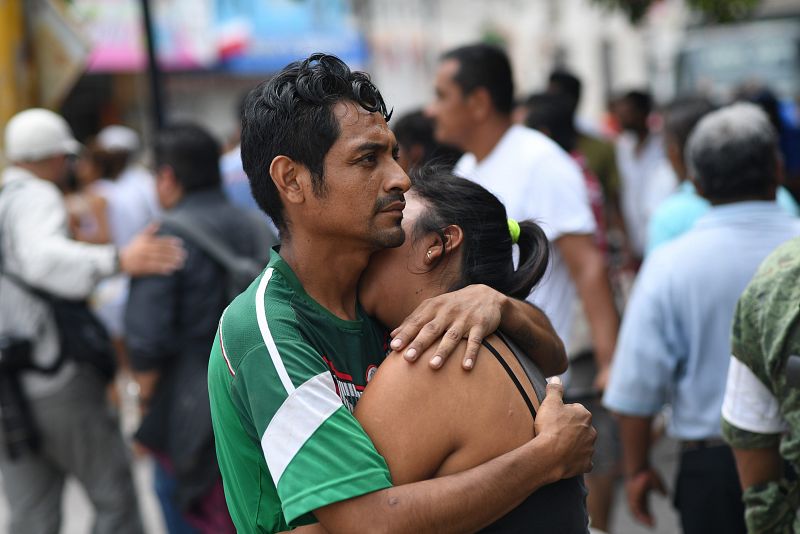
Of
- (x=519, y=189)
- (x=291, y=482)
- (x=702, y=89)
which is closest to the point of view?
(x=291, y=482)

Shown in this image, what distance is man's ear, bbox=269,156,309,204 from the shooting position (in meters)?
2.09

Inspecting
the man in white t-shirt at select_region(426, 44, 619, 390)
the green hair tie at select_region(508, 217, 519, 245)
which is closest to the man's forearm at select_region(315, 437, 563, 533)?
the green hair tie at select_region(508, 217, 519, 245)

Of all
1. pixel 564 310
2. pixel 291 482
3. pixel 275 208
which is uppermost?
pixel 275 208

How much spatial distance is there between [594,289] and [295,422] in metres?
2.68

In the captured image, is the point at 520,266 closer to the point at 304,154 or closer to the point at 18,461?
the point at 304,154

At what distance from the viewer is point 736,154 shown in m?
3.56

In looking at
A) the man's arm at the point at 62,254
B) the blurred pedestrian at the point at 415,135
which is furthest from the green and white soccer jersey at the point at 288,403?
the blurred pedestrian at the point at 415,135

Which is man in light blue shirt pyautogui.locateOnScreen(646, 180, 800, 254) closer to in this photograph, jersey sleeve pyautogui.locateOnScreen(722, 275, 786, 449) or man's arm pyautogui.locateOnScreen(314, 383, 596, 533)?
jersey sleeve pyautogui.locateOnScreen(722, 275, 786, 449)

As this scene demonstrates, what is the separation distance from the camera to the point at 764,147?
3.55m

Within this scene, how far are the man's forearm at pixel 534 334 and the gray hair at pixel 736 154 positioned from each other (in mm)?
1343

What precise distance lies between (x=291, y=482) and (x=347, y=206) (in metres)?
0.53

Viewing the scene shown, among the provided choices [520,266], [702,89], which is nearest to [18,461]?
[520,266]

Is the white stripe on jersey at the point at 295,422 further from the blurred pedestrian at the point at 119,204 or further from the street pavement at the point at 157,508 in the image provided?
the blurred pedestrian at the point at 119,204

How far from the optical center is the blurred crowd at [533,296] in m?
3.65
